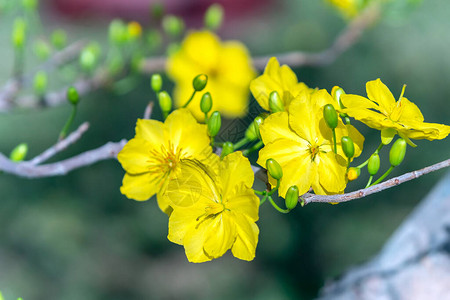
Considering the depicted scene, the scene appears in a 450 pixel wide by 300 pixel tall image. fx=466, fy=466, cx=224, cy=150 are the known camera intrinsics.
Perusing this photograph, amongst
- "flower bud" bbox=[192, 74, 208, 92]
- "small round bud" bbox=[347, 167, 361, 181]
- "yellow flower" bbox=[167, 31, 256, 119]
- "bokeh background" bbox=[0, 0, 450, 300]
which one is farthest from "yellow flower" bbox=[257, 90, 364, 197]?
"bokeh background" bbox=[0, 0, 450, 300]

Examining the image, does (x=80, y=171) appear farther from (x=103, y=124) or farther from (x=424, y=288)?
(x=424, y=288)

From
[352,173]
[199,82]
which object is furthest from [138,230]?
[352,173]

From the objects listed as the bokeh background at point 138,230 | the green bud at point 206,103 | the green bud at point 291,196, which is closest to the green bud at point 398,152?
the green bud at point 291,196

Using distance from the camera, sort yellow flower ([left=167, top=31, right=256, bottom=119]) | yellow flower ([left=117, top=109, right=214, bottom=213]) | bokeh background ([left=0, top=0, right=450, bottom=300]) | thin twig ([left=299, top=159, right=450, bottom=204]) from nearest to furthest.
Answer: thin twig ([left=299, top=159, right=450, bottom=204]) → yellow flower ([left=117, top=109, right=214, bottom=213]) → yellow flower ([left=167, top=31, right=256, bottom=119]) → bokeh background ([left=0, top=0, right=450, bottom=300])

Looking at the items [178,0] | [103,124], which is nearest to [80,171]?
[103,124]

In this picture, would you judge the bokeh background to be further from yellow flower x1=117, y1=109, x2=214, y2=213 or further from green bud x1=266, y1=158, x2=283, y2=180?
green bud x1=266, y1=158, x2=283, y2=180

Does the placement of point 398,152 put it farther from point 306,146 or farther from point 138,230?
point 138,230

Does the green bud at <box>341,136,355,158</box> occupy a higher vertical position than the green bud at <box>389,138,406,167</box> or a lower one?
higher
